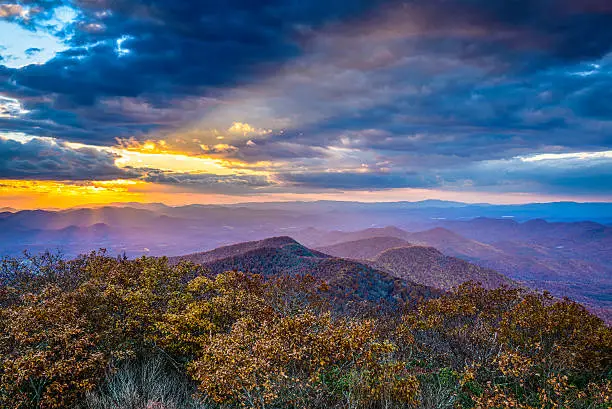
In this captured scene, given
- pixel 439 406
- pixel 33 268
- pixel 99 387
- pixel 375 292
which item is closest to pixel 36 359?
pixel 99 387

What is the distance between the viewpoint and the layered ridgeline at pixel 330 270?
53344mm

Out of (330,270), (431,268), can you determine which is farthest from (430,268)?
(330,270)

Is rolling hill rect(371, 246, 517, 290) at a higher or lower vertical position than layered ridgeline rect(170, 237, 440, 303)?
lower

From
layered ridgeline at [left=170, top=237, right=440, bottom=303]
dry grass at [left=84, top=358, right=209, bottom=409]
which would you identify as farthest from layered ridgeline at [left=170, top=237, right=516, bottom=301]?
dry grass at [left=84, top=358, right=209, bottom=409]

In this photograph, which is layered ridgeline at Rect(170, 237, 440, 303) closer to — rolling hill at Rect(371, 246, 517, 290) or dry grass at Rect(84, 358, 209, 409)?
dry grass at Rect(84, 358, 209, 409)

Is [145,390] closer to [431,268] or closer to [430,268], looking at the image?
[430,268]

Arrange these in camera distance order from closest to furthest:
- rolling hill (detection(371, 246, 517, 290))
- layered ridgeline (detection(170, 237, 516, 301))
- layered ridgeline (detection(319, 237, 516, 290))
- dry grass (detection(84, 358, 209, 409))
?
dry grass (detection(84, 358, 209, 409)), layered ridgeline (detection(170, 237, 516, 301)), layered ridgeline (detection(319, 237, 516, 290)), rolling hill (detection(371, 246, 517, 290))

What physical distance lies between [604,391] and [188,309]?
40.4 feet

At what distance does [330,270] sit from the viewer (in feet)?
211

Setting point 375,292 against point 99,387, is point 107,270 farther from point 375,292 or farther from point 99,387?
point 375,292

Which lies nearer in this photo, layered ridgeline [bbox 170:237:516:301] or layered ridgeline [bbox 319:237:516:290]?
layered ridgeline [bbox 170:237:516:301]

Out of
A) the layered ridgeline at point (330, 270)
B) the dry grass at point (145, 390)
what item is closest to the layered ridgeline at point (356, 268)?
the layered ridgeline at point (330, 270)

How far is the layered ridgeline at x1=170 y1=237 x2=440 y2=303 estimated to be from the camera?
53.3 meters

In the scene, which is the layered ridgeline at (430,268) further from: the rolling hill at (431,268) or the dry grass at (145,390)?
the dry grass at (145,390)
